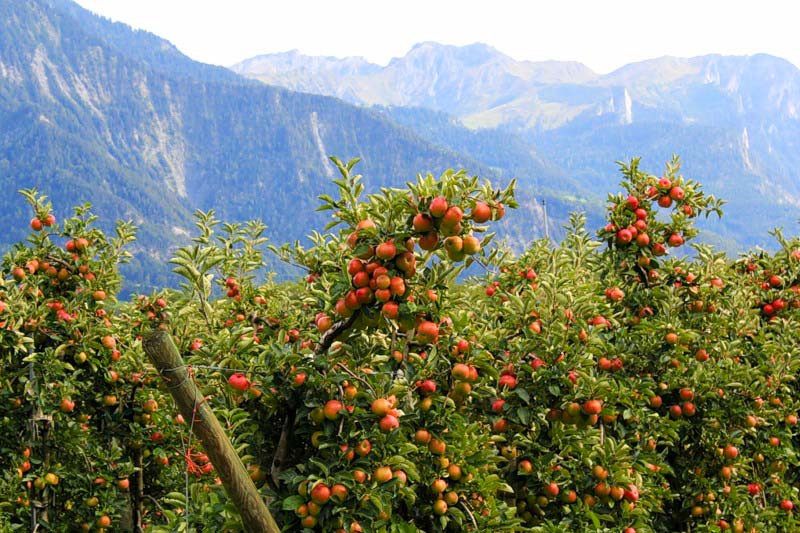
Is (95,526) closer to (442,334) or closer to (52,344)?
(52,344)

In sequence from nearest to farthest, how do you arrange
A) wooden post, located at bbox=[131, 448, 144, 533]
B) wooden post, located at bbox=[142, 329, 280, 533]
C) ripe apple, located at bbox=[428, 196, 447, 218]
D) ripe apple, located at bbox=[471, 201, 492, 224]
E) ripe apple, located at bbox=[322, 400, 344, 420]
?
1. wooden post, located at bbox=[142, 329, 280, 533]
2. ripe apple, located at bbox=[428, 196, 447, 218]
3. ripe apple, located at bbox=[471, 201, 492, 224]
4. ripe apple, located at bbox=[322, 400, 344, 420]
5. wooden post, located at bbox=[131, 448, 144, 533]

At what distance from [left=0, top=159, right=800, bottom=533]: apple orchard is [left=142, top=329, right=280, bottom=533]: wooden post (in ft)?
0.54

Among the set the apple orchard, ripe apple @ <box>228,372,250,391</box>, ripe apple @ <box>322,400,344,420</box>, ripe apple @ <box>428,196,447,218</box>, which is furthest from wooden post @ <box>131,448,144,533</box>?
ripe apple @ <box>428,196,447,218</box>

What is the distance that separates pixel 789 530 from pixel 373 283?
574 centimetres

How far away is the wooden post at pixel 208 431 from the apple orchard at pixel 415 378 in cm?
16

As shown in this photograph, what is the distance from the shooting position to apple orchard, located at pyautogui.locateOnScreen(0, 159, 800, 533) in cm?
332

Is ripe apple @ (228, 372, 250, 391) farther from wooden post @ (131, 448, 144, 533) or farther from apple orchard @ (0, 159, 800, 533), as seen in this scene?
wooden post @ (131, 448, 144, 533)

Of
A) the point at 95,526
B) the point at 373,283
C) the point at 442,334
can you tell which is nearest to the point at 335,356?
the point at 373,283

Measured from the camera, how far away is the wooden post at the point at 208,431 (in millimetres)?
2807

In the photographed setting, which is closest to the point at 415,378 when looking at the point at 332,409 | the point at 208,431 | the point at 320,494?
the point at 332,409

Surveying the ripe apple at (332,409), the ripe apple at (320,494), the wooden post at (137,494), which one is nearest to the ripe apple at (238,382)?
the ripe apple at (332,409)

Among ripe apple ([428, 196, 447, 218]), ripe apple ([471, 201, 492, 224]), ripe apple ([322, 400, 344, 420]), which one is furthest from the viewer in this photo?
ripe apple ([322, 400, 344, 420])

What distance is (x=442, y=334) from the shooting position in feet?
13.2

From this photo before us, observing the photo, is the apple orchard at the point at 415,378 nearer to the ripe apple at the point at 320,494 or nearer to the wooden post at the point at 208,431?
the ripe apple at the point at 320,494
